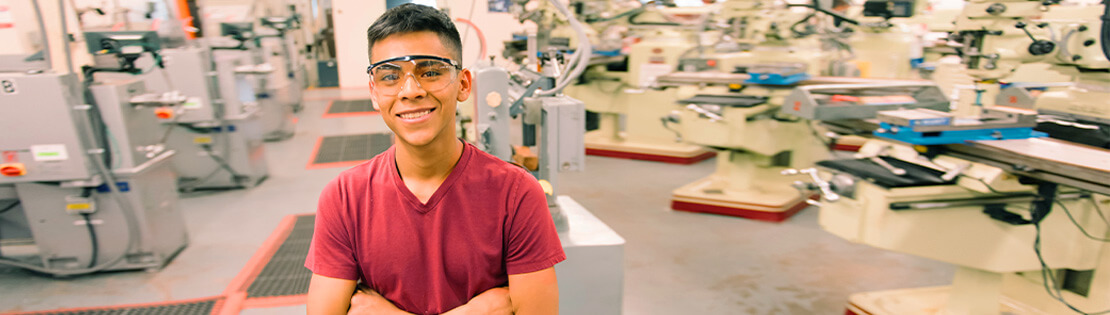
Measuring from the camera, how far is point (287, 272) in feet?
10.8

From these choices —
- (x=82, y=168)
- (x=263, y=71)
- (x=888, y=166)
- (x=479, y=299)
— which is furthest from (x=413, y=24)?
(x=263, y=71)

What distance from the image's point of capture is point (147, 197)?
3236 millimetres

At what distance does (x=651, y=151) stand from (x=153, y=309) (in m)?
4.38

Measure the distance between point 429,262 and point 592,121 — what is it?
6145mm

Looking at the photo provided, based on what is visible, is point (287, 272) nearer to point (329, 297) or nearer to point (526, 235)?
point (329, 297)

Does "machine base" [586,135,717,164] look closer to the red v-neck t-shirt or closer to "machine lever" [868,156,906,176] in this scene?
"machine lever" [868,156,906,176]

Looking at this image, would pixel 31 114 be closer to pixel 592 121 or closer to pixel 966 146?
pixel 966 146

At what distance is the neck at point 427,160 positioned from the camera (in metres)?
1.13

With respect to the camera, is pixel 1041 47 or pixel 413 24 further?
pixel 1041 47

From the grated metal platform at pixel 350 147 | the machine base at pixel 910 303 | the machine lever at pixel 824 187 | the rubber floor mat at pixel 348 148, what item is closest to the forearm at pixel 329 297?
the machine lever at pixel 824 187

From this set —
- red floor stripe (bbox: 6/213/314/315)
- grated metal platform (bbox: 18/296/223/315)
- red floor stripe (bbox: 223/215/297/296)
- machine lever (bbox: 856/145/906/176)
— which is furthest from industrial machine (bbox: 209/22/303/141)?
machine lever (bbox: 856/145/906/176)

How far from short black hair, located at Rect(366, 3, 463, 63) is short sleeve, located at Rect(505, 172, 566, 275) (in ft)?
1.00

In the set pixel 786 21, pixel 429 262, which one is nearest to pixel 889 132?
pixel 429 262

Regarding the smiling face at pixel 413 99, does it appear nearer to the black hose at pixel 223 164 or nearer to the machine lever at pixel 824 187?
the machine lever at pixel 824 187
